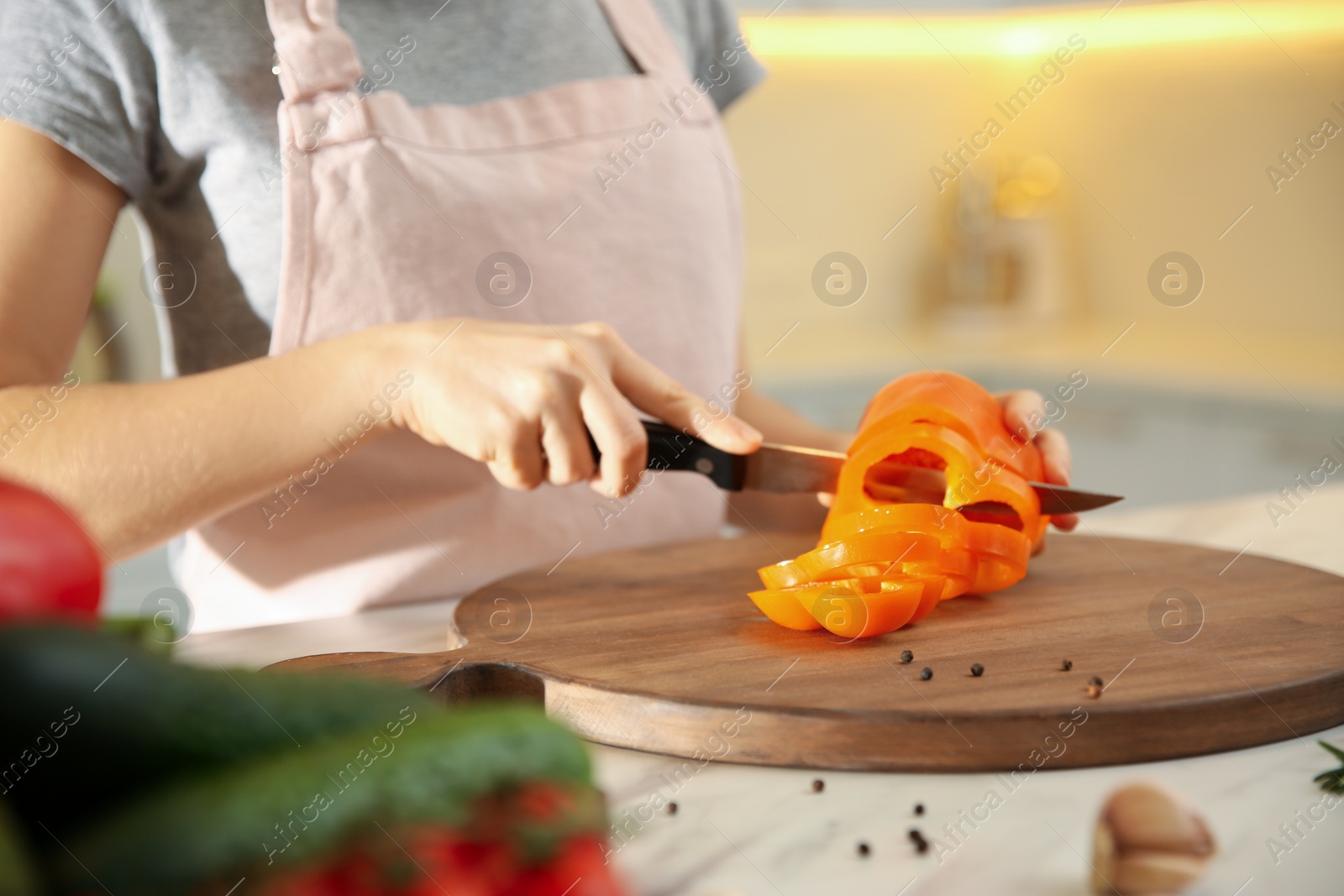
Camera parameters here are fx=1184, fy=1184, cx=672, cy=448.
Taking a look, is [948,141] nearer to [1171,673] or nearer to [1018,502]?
[1018,502]

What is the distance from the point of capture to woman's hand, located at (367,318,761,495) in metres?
0.92

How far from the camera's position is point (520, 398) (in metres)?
0.92

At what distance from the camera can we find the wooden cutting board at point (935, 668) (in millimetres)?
689

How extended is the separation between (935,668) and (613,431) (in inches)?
12.1

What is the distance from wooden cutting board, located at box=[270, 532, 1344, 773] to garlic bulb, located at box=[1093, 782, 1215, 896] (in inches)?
6.0

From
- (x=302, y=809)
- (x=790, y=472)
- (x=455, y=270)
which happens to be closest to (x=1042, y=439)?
(x=790, y=472)

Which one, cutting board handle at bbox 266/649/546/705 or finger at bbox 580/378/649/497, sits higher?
finger at bbox 580/378/649/497

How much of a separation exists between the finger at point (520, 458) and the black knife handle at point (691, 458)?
117mm

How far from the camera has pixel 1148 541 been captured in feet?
3.77

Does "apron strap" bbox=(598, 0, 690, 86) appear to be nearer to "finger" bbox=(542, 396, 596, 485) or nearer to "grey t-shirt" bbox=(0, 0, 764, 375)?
"grey t-shirt" bbox=(0, 0, 764, 375)

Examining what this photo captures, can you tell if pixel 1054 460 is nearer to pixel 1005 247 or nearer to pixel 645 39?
pixel 645 39

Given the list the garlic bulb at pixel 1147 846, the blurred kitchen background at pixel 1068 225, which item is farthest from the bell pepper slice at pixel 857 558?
the blurred kitchen background at pixel 1068 225

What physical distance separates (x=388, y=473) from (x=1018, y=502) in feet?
1.94

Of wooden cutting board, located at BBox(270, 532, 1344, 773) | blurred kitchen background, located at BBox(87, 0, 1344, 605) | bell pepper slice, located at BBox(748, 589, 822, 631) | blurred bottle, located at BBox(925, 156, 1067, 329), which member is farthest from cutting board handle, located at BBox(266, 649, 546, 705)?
blurred bottle, located at BBox(925, 156, 1067, 329)
